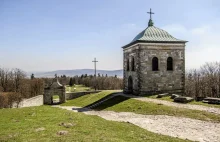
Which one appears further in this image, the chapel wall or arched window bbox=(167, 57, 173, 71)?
arched window bbox=(167, 57, 173, 71)

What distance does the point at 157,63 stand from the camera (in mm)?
29172

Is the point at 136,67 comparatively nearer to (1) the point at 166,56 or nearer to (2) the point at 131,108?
(1) the point at 166,56

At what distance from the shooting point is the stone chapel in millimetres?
28438

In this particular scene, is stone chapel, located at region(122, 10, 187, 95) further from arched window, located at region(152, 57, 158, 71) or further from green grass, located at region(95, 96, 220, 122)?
A: green grass, located at region(95, 96, 220, 122)

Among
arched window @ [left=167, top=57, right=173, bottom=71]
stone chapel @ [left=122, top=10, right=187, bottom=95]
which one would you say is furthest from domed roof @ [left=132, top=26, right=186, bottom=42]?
arched window @ [left=167, top=57, right=173, bottom=71]

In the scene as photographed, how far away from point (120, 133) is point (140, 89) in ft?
55.7

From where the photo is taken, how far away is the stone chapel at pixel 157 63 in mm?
28438

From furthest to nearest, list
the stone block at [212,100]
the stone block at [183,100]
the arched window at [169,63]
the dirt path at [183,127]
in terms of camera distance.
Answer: the arched window at [169,63] < the stone block at [183,100] < the stone block at [212,100] < the dirt path at [183,127]

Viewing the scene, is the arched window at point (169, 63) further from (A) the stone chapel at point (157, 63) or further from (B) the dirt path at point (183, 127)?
(B) the dirt path at point (183, 127)

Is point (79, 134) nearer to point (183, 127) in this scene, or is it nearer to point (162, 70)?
point (183, 127)

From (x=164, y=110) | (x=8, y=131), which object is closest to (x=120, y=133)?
(x=8, y=131)

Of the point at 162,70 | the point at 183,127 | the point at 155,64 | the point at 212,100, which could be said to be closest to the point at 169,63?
the point at 162,70

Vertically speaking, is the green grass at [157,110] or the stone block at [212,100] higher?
the stone block at [212,100]

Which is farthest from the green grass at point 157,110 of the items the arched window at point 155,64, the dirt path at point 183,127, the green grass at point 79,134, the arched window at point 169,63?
the arched window at point 169,63
